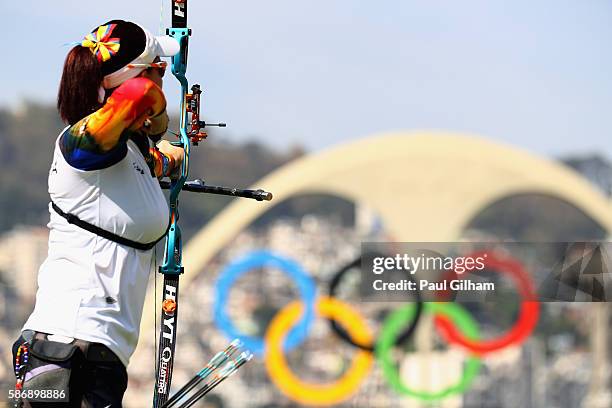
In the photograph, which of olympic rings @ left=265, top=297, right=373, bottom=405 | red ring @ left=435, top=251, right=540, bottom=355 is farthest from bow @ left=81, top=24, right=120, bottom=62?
olympic rings @ left=265, top=297, right=373, bottom=405

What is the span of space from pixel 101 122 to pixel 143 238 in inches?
15.8

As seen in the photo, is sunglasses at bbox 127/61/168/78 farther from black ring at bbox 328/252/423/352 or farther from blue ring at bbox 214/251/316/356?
blue ring at bbox 214/251/316/356

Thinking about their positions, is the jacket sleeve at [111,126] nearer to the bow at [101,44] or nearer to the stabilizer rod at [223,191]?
the bow at [101,44]

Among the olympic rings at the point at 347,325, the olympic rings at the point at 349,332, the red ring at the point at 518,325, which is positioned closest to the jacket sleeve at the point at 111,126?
the olympic rings at the point at 347,325

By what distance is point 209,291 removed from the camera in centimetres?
5131

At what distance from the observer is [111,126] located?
352 cm

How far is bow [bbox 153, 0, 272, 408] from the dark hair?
441mm

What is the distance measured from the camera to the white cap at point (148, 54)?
3684 millimetres

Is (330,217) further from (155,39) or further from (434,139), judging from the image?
(155,39)

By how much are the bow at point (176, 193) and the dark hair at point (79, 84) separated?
44 cm

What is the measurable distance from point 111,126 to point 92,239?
0.36 metres

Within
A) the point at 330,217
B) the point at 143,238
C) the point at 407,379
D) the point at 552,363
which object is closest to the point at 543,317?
the point at 552,363

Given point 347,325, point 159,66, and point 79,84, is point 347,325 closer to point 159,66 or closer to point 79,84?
point 159,66

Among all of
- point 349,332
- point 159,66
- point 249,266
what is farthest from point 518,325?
point 159,66
